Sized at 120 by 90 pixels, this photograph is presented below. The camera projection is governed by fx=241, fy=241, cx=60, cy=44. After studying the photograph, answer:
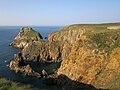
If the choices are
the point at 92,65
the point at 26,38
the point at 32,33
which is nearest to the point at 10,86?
the point at 92,65

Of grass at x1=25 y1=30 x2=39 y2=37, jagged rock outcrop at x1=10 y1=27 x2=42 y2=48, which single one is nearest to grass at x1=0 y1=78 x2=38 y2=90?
jagged rock outcrop at x1=10 y1=27 x2=42 y2=48

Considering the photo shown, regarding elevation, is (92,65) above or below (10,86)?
below

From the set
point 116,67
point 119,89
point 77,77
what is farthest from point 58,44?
point 119,89

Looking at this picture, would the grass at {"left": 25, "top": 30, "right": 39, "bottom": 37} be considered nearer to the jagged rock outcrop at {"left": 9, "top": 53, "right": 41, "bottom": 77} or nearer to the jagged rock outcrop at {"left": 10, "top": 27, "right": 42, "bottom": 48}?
the jagged rock outcrop at {"left": 10, "top": 27, "right": 42, "bottom": 48}

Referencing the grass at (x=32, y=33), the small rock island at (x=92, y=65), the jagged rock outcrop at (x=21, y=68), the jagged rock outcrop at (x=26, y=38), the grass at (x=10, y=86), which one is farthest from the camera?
the grass at (x=32, y=33)

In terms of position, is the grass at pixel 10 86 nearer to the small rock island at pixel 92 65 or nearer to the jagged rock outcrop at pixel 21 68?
the small rock island at pixel 92 65

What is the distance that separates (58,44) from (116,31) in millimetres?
57136

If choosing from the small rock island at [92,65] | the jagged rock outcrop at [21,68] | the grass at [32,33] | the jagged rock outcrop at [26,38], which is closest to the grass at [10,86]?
the small rock island at [92,65]

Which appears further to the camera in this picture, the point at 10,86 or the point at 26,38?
the point at 26,38

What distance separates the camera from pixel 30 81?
8888 cm

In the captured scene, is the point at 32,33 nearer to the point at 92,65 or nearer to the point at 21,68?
the point at 21,68

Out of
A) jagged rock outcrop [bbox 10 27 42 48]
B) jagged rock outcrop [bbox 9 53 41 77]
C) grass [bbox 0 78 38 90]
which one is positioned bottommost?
jagged rock outcrop [bbox 9 53 41 77]

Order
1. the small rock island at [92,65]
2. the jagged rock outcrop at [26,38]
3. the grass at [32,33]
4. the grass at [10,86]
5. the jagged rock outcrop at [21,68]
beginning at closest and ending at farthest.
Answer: the grass at [10,86]
the small rock island at [92,65]
the jagged rock outcrop at [21,68]
the jagged rock outcrop at [26,38]
the grass at [32,33]

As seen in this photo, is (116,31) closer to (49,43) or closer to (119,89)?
(119,89)
